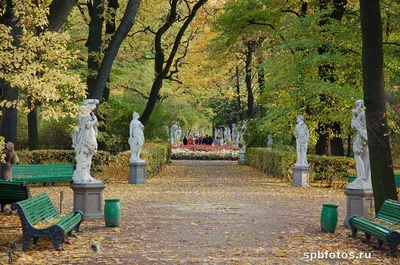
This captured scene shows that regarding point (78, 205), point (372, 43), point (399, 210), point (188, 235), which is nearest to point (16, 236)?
point (78, 205)

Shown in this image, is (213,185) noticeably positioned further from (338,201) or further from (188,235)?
(188,235)

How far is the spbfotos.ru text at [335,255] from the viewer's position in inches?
366

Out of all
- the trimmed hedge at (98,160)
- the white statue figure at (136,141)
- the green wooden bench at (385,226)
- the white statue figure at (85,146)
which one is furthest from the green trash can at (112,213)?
the trimmed hedge at (98,160)

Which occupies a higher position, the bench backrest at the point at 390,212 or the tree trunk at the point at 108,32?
the tree trunk at the point at 108,32

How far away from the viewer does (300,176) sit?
74.4ft

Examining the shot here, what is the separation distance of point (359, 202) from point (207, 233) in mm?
3437

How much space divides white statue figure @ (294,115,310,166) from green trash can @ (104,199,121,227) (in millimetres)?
11787

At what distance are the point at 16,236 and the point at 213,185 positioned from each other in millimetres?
12461

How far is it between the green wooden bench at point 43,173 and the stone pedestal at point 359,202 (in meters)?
11.1

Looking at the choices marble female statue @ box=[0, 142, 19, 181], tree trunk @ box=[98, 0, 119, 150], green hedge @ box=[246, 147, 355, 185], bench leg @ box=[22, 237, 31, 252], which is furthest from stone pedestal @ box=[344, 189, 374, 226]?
tree trunk @ box=[98, 0, 119, 150]

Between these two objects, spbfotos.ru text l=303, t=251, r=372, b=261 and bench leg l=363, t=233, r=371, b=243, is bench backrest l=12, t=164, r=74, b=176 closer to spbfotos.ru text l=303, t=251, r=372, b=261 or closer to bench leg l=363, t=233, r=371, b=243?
bench leg l=363, t=233, r=371, b=243

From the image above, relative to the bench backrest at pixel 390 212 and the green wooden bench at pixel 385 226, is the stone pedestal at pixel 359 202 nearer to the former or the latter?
the green wooden bench at pixel 385 226

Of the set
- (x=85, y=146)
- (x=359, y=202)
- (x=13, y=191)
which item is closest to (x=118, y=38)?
(x=85, y=146)

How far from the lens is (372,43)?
37.8 ft
